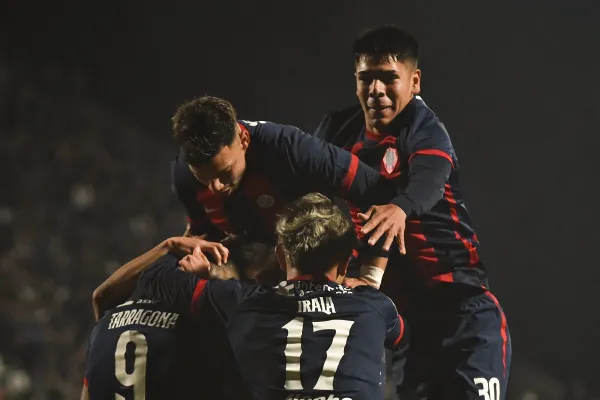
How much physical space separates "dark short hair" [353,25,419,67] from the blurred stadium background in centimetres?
352

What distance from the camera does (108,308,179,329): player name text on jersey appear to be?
2447 millimetres

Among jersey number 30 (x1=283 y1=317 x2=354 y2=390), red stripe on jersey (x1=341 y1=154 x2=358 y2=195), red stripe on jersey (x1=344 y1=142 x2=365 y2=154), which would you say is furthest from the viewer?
red stripe on jersey (x1=344 y1=142 x2=365 y2=154)

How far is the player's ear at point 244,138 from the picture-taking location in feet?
9.02

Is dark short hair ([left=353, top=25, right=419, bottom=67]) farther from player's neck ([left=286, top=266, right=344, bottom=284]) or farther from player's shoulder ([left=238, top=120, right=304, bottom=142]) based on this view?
player's neck ([left=286, top=266, right=344, bottom=284])

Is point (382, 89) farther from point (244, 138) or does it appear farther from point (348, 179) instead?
point (244, 138)

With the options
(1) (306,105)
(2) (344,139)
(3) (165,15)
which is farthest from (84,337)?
(2) (344,139)

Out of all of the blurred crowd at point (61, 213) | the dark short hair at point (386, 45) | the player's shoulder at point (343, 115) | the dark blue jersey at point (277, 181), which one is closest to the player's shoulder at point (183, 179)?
the dark blue jersey at point (277, 181)

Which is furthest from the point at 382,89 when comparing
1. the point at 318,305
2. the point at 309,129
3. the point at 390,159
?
the point at 309,129

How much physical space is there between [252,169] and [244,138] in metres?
0.11

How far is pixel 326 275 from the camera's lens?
236 centimetres

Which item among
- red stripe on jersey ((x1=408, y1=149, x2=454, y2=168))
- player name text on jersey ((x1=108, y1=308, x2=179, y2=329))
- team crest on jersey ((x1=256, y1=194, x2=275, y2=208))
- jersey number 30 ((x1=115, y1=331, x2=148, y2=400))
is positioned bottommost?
jersey number 30 ((x1=115, y1=331, x2=148, y2=400))

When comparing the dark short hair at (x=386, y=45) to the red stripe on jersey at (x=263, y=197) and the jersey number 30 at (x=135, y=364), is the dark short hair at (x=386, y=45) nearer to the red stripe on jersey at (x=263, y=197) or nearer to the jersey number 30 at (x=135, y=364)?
the red stripe on jersey at (x=263, y=197)

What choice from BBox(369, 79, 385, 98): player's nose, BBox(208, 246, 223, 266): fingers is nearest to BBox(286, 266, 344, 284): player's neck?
BBox(208, 246, 223, 266): fingers

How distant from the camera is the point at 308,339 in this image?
223cm
